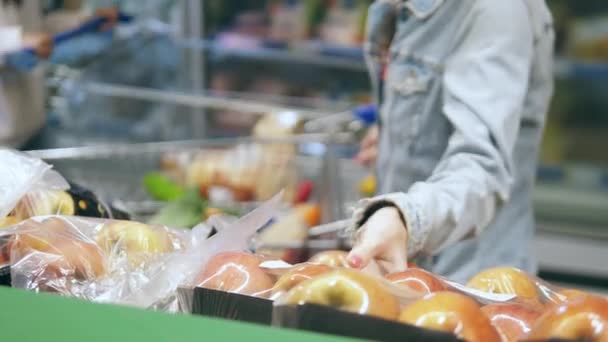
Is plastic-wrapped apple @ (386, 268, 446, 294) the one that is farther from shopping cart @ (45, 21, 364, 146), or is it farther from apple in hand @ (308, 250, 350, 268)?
shopping cart @ (45, 21, 364, 146)

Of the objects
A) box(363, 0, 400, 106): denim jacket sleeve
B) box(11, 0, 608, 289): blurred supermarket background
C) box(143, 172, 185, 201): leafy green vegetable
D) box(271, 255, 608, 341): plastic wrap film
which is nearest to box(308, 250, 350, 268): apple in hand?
box(271, 255, 608, 341): plastic wrap film

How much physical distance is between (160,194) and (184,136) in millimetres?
425

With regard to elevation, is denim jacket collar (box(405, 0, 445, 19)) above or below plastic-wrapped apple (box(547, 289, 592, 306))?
above

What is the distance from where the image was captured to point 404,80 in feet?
4.68

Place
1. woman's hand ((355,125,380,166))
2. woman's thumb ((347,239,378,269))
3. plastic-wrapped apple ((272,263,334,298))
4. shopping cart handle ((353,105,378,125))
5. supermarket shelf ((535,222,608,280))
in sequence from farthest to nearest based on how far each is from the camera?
supermarket shelf ((535,222,608,280)), shopping cart handle ((353,105,378,125)), woman's hand ((355,125,380,166)), woman's thumb ((347,239,378,269)), plastic-wrapped apple ((272,263,334,298))

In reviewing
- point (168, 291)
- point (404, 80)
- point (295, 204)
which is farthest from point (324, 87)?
point (168, 291)

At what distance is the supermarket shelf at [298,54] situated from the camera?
118 inches

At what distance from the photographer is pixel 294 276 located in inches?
31.4

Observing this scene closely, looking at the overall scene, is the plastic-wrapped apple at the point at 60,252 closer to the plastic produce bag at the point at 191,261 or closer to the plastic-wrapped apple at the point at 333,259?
the plastic produce bag at the point at 191,261

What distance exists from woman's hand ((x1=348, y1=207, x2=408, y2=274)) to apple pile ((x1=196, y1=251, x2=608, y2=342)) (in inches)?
3.2

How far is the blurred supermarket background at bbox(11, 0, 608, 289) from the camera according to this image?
9.21 feet

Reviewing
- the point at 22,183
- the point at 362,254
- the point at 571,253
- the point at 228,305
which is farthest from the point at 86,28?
the point at 571,253

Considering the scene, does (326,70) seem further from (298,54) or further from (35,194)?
(35,194)

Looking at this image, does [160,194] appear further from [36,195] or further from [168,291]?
[168,291]
